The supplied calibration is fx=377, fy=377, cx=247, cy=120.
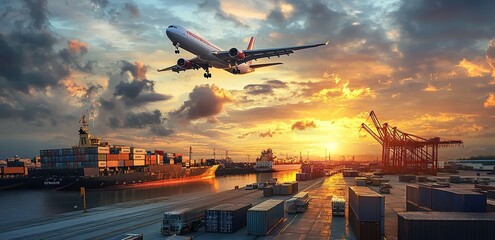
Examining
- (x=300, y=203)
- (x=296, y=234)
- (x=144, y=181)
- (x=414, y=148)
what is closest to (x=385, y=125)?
(x=414, y=148)

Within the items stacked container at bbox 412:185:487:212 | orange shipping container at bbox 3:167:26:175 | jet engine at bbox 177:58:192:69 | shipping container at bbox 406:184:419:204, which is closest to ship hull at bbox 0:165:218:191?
orange shipping container at bbox 3:167:26:175

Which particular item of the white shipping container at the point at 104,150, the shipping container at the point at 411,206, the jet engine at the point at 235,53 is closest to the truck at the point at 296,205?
the shipping container at the point at 411,206

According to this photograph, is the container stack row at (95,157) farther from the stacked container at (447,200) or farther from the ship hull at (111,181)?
the stacked container at (447,200)

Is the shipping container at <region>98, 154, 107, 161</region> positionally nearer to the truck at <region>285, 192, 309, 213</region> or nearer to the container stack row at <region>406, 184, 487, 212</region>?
the truck at <region>285, 192, 309, 213</region>

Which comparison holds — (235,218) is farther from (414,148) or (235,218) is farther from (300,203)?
(414,148)

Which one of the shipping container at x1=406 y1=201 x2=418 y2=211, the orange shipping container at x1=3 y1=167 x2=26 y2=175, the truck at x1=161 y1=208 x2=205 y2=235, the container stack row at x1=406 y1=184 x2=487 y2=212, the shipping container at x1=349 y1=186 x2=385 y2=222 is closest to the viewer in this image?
the container stack row at x1=406 y1=184 x2=487 y2=212

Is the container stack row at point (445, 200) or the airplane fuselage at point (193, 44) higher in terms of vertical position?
the airplane fuselage at point (193, 44)
